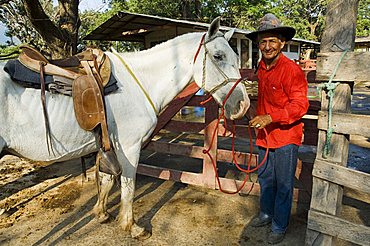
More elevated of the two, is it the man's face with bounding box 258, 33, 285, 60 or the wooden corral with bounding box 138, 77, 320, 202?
the man's face with bounding box 258, 33, 285, 60

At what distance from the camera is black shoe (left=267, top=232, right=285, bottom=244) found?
8.43 ft

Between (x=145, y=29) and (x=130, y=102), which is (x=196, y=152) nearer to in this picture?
(x=130, y=102)

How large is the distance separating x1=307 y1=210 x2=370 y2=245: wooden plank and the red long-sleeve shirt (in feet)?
2.14

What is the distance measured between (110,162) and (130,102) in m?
0.59

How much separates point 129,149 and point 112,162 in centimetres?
26

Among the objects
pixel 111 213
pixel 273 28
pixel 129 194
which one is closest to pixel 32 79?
pixel 129 194

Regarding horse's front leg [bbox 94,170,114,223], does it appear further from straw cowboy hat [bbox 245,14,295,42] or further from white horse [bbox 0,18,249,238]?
straw cowboy hat [bbox 245,14,295,42]

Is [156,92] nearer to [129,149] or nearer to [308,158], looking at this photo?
[129,149]

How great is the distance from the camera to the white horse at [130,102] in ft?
6.81

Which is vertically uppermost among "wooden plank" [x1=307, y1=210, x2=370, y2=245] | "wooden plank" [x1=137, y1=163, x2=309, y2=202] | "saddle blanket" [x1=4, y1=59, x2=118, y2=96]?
"saddle blanket" [x1=4, y1=59, x2=118, y2=96]

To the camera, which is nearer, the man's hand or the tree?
the man's hand

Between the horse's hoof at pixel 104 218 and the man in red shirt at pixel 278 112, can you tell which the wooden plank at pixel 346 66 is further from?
the horse's hoof at pixel 104 218

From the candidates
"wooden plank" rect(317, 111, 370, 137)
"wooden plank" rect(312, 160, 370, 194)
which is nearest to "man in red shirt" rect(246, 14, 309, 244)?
"wooden plank" rect(317, 111, 370, 137)

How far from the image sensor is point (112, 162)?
237cm
